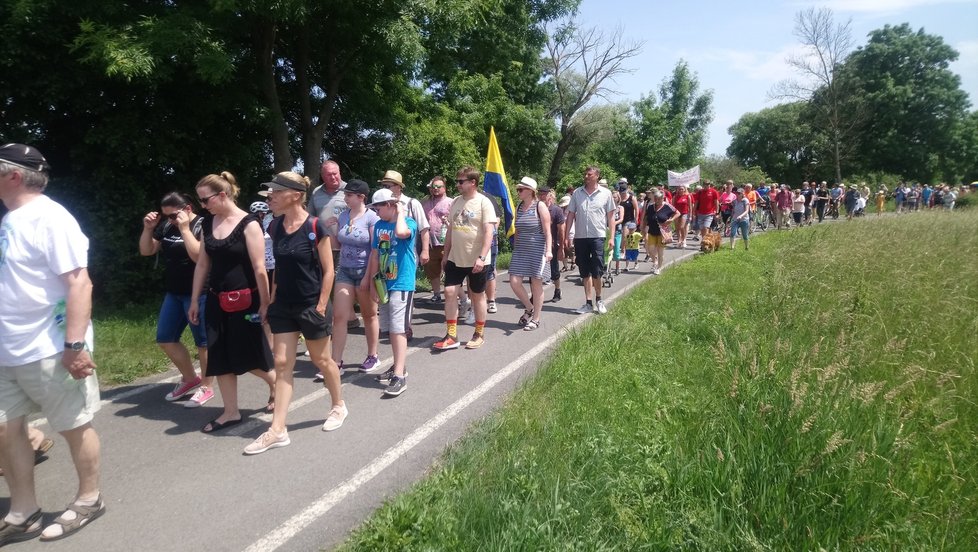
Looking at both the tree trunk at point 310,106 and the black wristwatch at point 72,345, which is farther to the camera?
the tree trunk at point 310,106

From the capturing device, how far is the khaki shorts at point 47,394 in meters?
3.14

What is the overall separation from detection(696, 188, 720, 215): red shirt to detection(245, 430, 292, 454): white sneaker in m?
12.4

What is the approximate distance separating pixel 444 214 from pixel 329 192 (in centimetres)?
194

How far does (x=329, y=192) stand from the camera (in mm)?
6953

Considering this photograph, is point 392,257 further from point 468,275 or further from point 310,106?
point 310,106

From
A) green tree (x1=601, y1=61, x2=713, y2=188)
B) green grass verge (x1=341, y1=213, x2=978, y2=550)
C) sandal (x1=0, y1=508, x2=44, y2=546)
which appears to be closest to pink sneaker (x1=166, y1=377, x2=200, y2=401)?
sandal (x1=0, y1=508, x2=44, y2=546)

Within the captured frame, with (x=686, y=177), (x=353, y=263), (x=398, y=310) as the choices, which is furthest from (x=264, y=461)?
(x=686, y=177)

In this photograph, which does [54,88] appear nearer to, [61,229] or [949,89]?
[61,229]

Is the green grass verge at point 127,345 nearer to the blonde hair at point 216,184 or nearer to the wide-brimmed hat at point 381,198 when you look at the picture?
the blonde hair at point 216,184

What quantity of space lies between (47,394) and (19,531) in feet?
2.47

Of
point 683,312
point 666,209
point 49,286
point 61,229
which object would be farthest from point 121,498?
point 666,209

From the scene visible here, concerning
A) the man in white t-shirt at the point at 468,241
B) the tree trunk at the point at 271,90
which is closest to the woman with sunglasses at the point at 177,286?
the man in white t-shirt at the point at 468,241

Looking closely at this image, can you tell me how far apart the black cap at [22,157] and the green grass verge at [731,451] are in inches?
104

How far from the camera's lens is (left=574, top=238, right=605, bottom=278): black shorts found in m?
8.16
